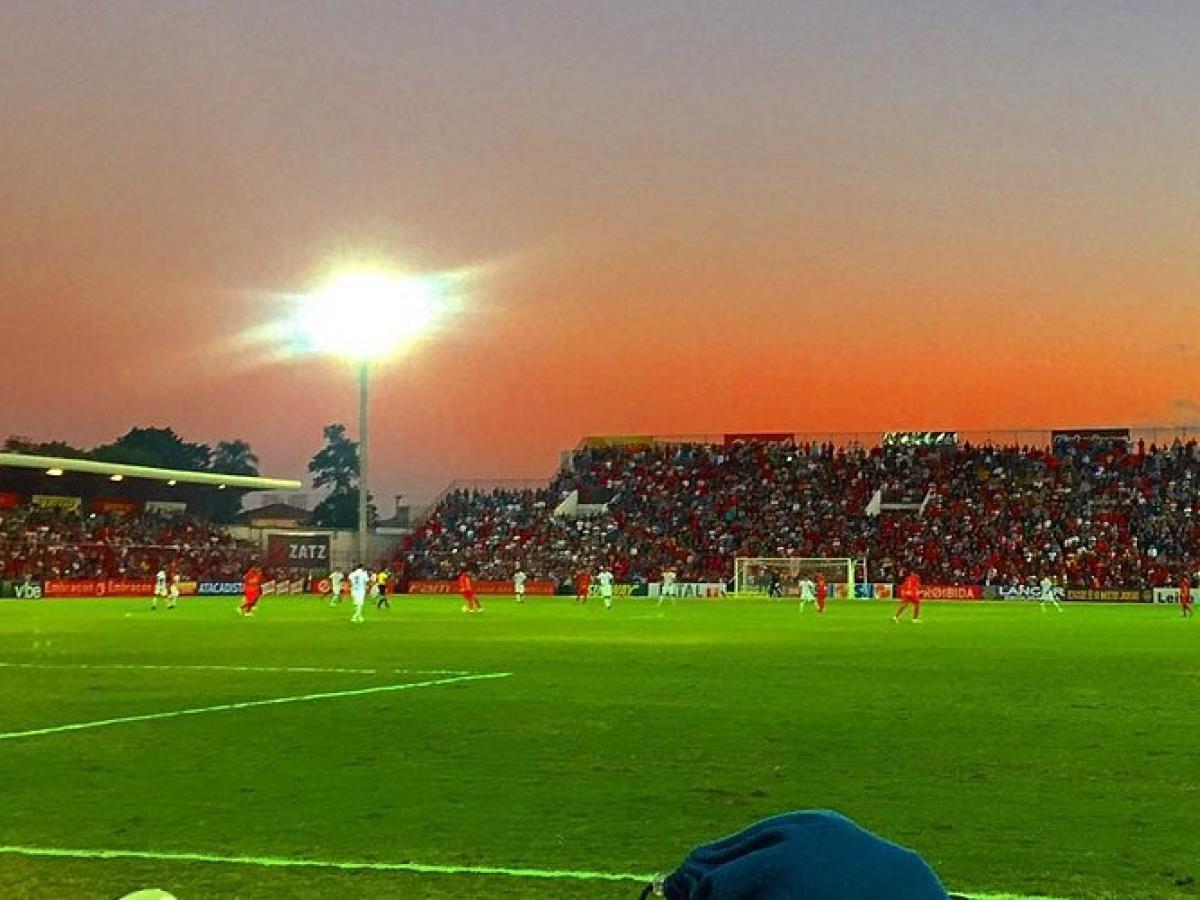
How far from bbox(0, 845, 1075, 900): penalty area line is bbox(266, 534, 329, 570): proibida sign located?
264 feet

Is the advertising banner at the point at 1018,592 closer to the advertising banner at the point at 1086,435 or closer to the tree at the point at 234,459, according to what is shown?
the advertising banner at the point at 1086,435

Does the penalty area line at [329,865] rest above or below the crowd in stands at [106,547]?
below

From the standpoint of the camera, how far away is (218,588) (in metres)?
81.7

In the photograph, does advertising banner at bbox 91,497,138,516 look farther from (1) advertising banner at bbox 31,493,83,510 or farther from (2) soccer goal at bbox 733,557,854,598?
(2) soccer goal at bbox 733,557,854,598

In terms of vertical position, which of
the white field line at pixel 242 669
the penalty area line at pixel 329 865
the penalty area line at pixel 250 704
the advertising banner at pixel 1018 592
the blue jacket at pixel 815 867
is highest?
the advertising banner at pixel 1018 592

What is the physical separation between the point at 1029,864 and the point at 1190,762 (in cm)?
512

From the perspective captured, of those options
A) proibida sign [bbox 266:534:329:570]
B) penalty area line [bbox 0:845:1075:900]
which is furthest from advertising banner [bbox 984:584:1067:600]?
penalty area line [bbox 0:845:1075:900]

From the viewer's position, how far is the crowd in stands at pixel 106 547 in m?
81.3

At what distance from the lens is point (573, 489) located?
9288 cm

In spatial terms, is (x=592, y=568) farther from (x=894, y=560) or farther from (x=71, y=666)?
(x=71, y=666)

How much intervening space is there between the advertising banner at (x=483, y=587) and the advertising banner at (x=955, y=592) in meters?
15.6

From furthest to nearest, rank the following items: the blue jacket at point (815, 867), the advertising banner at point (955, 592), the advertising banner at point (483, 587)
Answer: the advertising banner at point (483, 587), the advertising banner at point (955, 592), the blue jacket at point (815, 867)

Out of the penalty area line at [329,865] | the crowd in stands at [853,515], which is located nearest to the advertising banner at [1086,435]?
the crowd in stands at [853,515]

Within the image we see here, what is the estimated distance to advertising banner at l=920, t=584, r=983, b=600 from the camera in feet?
242
